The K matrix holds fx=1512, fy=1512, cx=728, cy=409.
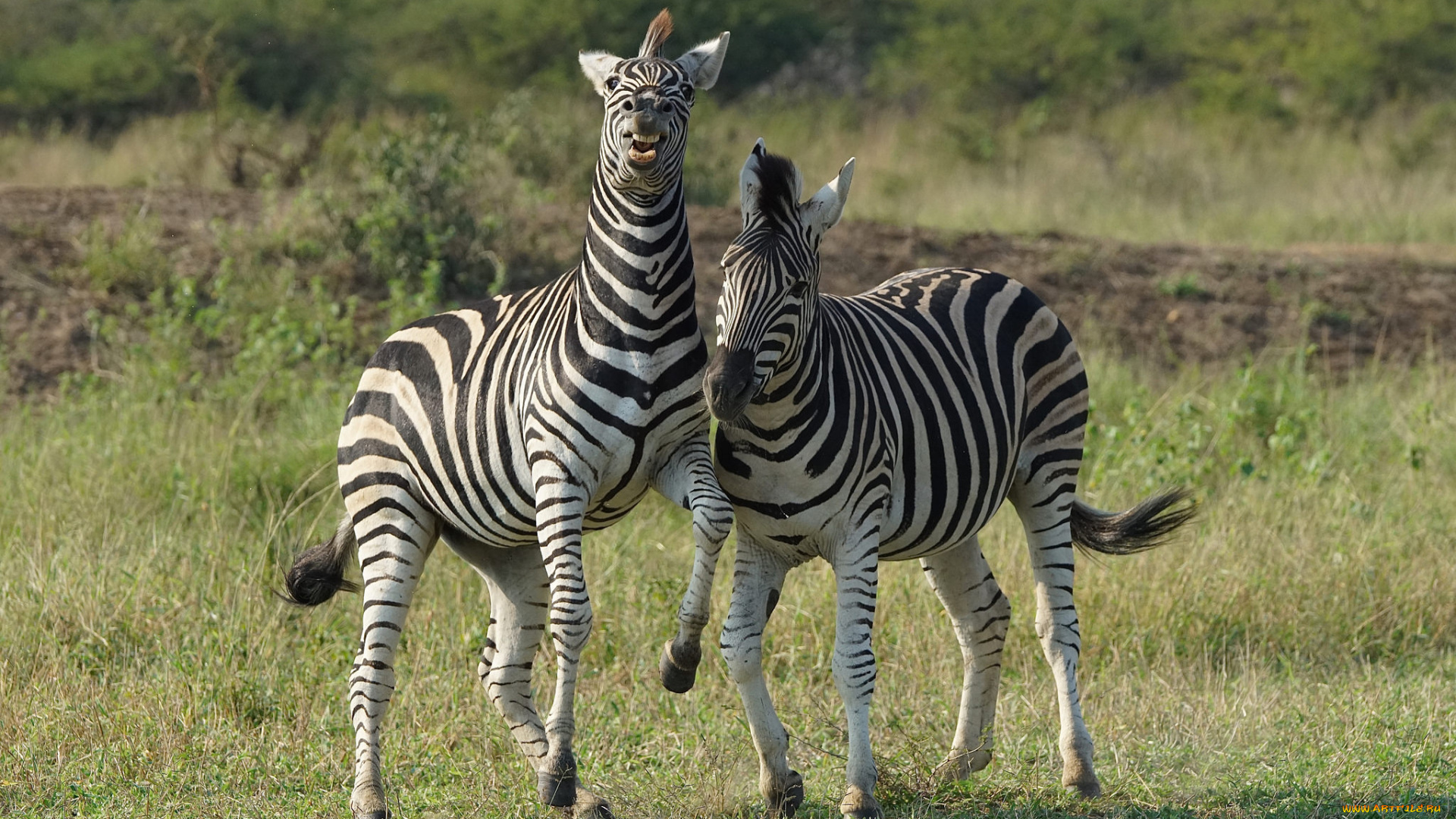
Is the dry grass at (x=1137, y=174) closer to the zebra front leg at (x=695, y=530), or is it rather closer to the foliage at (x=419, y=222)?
the foliage at (x=419, y=222)

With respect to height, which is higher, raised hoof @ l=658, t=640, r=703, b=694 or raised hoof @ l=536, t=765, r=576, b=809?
raised hoof @ l=658, t=640, r=703, b=694

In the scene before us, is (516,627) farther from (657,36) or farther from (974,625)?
(657,36)

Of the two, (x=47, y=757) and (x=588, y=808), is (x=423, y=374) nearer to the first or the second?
(x=588, y=808)

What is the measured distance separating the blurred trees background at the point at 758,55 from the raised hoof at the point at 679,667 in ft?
46.4

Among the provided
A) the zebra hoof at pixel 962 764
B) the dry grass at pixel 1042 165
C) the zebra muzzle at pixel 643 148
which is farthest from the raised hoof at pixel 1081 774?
the dry grass at pixel 1042 165

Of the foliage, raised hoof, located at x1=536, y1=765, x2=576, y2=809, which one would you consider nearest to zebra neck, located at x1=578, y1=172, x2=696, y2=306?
raised hoof, located at x1=536, y1=765, x2=576, y2=809

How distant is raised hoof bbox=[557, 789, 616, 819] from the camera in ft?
16.5

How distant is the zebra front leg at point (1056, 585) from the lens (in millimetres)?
5645

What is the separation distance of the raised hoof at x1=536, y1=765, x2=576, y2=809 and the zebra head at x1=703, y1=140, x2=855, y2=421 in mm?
1308

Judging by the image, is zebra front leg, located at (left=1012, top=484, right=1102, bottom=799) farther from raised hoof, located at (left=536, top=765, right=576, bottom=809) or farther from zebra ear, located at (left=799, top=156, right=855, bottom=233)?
raised hoof, located at (left=536, top=765, right=576, bottom=809)

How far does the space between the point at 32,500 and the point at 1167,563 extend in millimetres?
5692

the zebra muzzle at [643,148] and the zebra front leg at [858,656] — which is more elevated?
the zebra muzzle at [643,148]

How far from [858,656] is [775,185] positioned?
1.51 meters

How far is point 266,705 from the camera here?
623 cm
